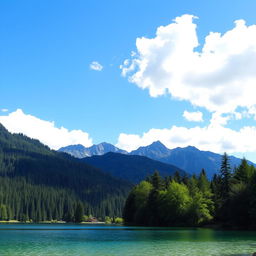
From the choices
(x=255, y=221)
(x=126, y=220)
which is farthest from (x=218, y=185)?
(x=126, y=220)

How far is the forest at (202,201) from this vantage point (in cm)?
10419

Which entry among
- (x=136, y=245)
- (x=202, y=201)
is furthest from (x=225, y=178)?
(x=136, y=245)

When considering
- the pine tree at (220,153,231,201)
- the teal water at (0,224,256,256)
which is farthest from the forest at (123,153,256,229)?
the teal water at (0,224,256,256)

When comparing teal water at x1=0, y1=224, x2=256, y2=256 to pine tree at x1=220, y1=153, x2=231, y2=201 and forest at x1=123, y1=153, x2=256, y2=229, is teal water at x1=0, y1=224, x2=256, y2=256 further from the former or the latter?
pine tree at x1=220, y1=153, x2=231, y2=201

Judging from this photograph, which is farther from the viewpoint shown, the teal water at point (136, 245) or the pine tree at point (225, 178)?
the pine tree at point (225, 178)

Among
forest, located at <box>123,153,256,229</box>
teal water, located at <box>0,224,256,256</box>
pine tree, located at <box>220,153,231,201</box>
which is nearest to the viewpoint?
teal water, located at <box>0,224,256,256</box>

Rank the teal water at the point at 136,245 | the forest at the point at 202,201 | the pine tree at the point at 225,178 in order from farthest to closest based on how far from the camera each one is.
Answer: the pine tree at the point at 225,178
the forest at the point at 202,201
the teal water at the point at 136,245

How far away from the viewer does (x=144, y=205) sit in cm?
14250

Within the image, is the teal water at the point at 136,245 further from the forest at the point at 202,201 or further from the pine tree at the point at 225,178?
the pine tree at the point at 225,178

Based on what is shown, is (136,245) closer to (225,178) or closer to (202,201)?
(202,201)

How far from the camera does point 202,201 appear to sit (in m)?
125

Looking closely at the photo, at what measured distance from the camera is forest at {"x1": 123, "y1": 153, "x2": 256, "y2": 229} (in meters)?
104

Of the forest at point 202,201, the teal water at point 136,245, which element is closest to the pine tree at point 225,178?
the forest at point 202,201

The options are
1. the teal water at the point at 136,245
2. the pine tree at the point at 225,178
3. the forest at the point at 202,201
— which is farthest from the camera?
the pine tree at the point at 225,178
